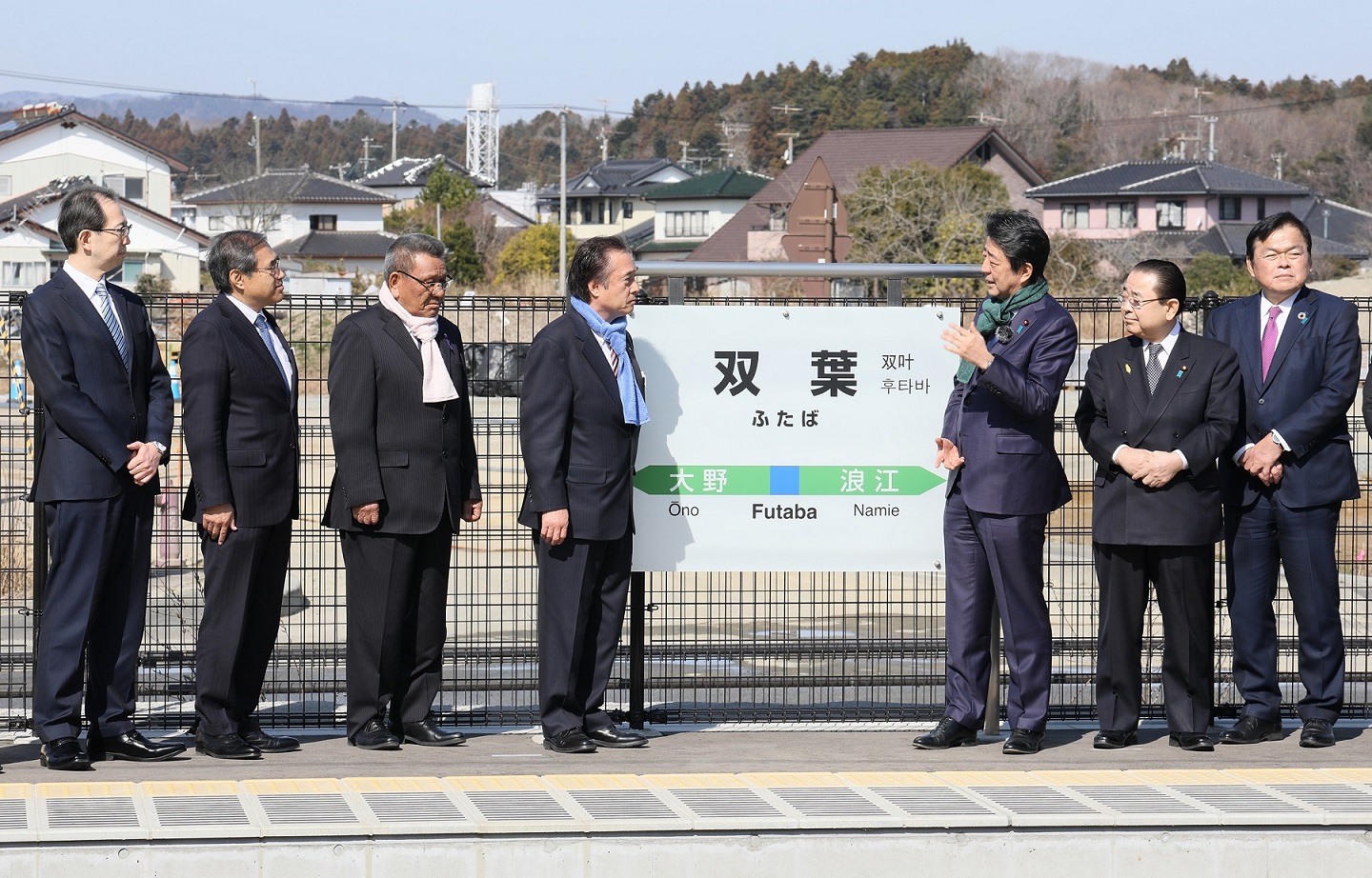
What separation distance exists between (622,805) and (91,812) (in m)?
1.60

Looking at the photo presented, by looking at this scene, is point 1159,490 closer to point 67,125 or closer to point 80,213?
point 80,213

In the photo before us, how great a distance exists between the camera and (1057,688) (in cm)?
700

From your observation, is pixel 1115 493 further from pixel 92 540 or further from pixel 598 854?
pixel 92 540

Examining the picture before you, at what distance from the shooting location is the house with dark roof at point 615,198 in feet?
239

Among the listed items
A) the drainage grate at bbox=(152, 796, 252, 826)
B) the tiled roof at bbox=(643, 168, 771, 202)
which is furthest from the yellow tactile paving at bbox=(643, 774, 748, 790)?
the tiled roof at bbox=(643, 168, 771, 202)

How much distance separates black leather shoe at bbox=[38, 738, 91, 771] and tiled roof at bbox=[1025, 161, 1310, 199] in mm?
49971

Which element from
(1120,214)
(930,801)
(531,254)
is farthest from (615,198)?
(930,801)

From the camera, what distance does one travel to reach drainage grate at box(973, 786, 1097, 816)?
4.55m

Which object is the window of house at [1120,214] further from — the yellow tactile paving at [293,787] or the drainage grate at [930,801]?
the yellow tactile paving at [293,787]

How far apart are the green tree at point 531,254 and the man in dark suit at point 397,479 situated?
1848 inches

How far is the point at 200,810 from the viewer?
447 cm

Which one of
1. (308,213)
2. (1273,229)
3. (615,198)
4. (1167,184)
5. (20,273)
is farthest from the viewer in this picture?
(615,198)

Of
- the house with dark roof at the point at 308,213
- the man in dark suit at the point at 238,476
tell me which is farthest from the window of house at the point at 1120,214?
the man in dark suit at the point at 238,476

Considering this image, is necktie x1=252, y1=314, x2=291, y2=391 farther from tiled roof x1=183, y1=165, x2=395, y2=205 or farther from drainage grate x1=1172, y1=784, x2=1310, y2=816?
tiled roof x1=183, y1=165, x2=395, y2=205
